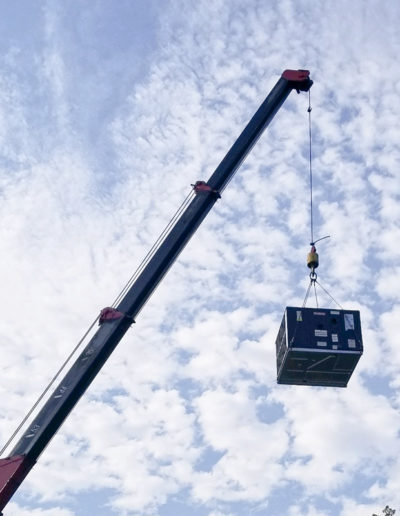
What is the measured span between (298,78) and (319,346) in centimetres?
840

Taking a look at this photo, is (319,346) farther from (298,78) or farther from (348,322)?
(298,78)

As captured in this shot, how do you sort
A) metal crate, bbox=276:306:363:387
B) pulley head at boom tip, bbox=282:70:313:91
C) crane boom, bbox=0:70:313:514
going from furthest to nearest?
pulley head at boom tip, bbox=282:70:313:91, metal crate, bbox=276:306:363:387, crane boom, bbox=0:70:313:514

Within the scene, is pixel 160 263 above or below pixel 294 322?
below

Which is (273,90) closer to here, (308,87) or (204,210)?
(308,87)

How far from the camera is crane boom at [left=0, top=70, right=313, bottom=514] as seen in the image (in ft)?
40.6

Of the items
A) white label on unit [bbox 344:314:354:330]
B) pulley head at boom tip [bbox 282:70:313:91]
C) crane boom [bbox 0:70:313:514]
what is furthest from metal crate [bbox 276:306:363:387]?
pulley head at boom tip [bbox 282:70:313:91]

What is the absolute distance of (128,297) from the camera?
14.7 metres

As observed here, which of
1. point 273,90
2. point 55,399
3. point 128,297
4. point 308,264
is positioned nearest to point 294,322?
point 308,264

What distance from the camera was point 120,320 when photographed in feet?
46.8

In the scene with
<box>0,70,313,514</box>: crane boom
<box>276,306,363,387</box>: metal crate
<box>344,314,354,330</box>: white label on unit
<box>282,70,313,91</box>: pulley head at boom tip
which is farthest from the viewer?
<box>282,70,313,91</box>: pulley head at boom tip

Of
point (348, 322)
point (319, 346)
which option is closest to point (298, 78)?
point (348, 322)

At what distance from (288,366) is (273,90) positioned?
825 centimetres

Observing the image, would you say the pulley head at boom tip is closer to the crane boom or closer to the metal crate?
the crane boom

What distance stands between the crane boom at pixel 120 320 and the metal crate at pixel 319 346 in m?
3.35
